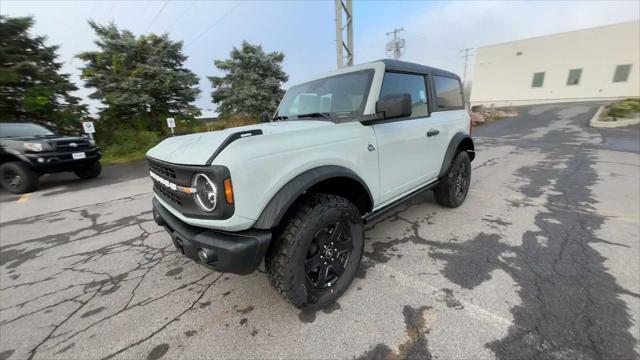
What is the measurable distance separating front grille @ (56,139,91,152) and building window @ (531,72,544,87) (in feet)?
132

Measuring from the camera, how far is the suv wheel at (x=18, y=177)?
5.46m

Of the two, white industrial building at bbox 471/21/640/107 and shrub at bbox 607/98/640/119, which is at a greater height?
white industrial building at bbox 471/21/640/107

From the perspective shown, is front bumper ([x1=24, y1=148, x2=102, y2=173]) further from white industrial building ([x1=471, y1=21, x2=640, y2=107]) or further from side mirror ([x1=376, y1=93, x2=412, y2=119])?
white industrial building ([x1=471, y1=21, x2=640, y2=107])

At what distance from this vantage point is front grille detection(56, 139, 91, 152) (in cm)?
560

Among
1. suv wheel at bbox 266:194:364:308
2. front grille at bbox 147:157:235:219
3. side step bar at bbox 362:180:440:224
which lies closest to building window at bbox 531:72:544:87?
side step bar at bbox 362:180:440:224

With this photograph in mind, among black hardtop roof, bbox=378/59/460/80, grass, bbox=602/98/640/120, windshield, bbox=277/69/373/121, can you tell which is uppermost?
black hardtop roof, bbox=378/59/460/80

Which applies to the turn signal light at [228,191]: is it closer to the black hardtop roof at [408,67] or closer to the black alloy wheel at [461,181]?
the black hardtop roof at [408,67]

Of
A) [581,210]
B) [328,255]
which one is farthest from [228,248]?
[581,210]

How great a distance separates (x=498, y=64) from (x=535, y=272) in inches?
1547

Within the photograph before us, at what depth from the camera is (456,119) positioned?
3516mm

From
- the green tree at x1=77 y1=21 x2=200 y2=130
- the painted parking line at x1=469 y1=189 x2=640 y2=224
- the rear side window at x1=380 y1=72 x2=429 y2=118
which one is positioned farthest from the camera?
the green tree at x1=77 y1=21 x2=200 y2=130

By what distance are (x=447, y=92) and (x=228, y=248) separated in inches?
136

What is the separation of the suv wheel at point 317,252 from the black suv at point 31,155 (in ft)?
21.8

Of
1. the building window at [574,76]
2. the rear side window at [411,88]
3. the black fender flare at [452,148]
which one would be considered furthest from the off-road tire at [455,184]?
the building window at [574,76]
